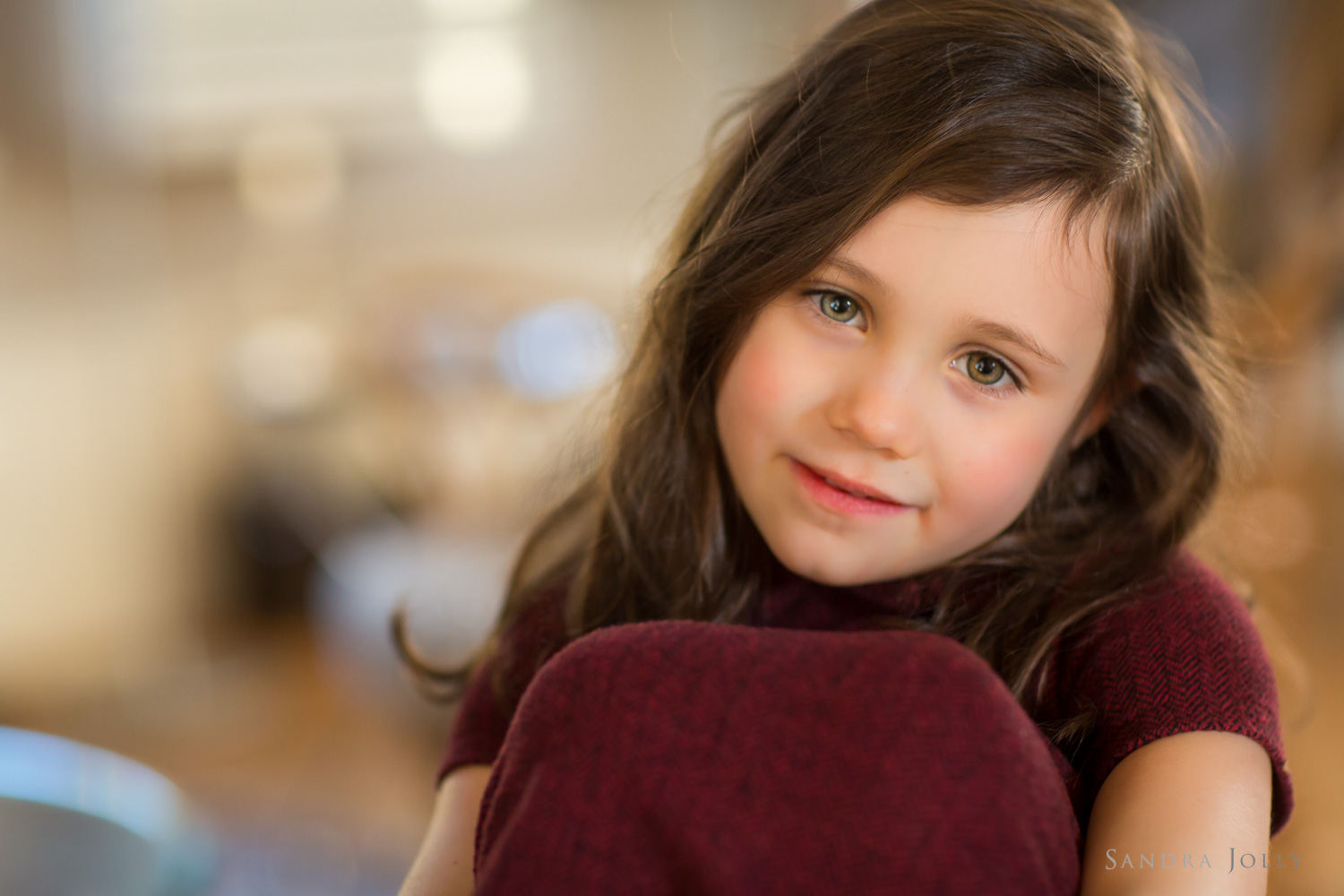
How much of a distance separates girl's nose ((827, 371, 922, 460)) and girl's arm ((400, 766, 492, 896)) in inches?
10.2

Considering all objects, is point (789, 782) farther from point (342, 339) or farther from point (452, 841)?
point (342, 339)

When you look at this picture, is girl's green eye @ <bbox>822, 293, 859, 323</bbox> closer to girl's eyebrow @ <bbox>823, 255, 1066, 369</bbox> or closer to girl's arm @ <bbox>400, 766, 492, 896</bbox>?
girl's eyebrow @ <bbox>823, 255, 1066, 369</bbox>

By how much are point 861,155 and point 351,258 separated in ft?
7.90

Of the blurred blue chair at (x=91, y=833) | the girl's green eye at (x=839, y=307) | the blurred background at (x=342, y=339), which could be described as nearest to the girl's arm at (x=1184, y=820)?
the girl's green eye at (x=839, y=307)

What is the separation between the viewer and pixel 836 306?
0.52m

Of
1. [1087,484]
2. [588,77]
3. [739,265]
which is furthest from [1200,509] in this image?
[588,77]

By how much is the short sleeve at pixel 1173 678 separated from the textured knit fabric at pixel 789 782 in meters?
0.12

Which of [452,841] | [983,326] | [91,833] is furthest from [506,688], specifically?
[91,833]

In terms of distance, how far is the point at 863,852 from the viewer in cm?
32

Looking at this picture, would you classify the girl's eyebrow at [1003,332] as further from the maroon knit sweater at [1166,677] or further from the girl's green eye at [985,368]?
the maroon knit sweater at [1166,677]

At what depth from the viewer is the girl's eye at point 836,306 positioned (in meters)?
0.51

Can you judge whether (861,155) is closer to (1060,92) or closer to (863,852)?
(1060,92)

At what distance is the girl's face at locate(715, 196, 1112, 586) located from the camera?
48 centimetres

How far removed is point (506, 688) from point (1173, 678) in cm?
34
